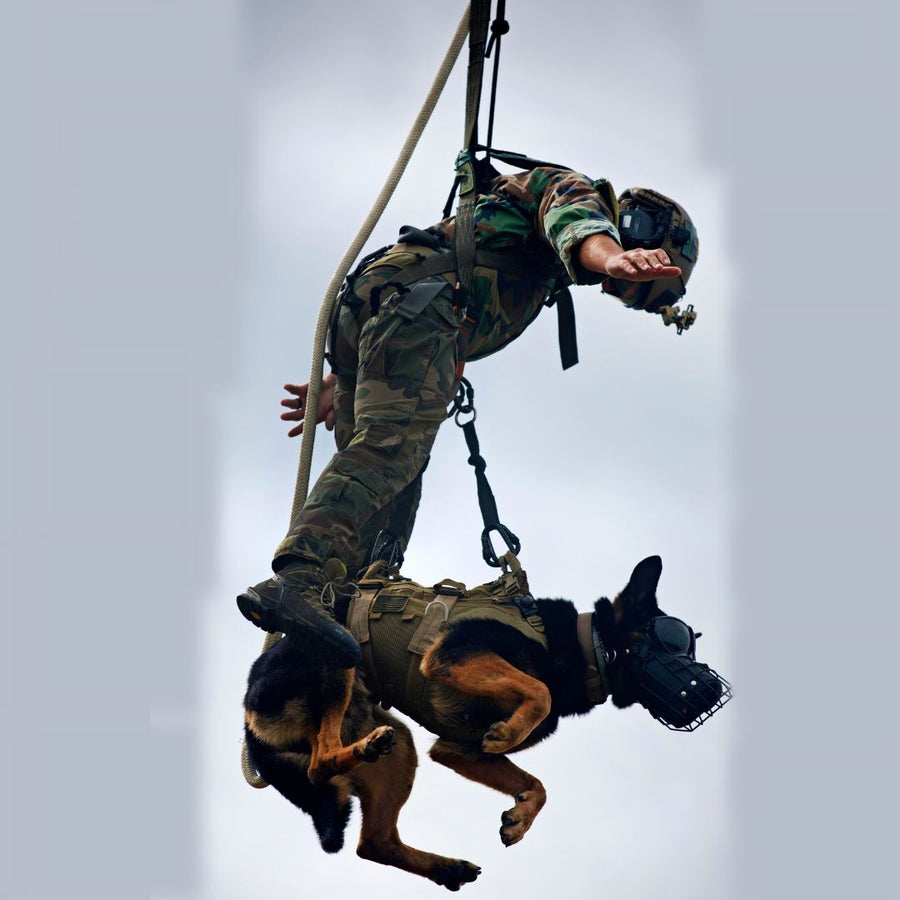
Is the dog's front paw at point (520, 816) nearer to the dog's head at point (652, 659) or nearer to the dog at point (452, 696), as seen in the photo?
the dog at point (452, 696)

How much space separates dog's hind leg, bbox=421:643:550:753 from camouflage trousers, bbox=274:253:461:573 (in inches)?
29.9

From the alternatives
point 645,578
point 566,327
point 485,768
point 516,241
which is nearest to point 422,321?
point 516,241

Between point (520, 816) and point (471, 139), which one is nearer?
point (520, 816)

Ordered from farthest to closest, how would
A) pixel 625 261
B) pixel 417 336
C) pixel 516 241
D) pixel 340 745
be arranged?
1. pixel 516 241
2. pixel 417 336
3. pixel 340 745
4. pixel 625 261

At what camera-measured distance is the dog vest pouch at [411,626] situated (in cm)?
740

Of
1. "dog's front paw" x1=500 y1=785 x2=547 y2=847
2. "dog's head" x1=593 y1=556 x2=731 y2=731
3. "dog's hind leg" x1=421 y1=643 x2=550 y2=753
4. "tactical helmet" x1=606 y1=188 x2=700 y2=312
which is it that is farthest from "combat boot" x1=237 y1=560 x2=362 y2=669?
"tactical helmet" x1=606 y1=188 x2=700 y2=312

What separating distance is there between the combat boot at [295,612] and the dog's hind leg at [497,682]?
1.51ft

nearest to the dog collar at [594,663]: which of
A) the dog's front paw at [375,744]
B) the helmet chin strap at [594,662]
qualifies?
the helmet chin strap at [594,662]

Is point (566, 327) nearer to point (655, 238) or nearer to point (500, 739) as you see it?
point (655, 238)

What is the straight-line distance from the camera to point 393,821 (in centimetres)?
767

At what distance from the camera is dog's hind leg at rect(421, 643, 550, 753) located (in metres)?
7.10

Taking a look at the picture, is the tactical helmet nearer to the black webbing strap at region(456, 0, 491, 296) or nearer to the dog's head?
the black webbing strap at region(456, 0, 491, 296)

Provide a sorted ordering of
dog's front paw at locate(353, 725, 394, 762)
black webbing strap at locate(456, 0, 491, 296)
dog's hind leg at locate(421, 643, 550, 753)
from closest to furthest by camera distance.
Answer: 1. dog's front paw at locate(353, 725, 394, 762)
2. dog's hind leg at locate(421, 643, 550, 753)
3. black webbing strap at locate(456, 0, 491, 296)

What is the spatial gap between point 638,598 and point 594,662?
458 mm
